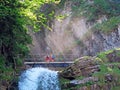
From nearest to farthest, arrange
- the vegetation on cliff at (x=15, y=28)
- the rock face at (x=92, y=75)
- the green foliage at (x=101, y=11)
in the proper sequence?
1. the vegetation on cliff at (x=15, y=28)
2. the rock face at (x=92, y=75)
3. the green foliage at (x=101, y=11)

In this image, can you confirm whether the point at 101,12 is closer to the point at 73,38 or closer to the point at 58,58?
the point at 73,38

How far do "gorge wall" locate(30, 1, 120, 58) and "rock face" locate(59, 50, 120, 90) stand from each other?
844 cm

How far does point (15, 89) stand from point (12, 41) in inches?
114

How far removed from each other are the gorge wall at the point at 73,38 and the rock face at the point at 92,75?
844 cm

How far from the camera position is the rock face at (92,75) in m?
15.6

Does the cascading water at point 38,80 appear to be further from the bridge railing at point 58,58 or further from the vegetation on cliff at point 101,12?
the vegetation on cliff at point 101,12

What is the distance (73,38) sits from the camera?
28.3 m

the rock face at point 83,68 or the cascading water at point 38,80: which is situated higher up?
the rock face at point 83,68

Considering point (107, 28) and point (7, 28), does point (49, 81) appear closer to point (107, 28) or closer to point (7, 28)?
point (7, 28)

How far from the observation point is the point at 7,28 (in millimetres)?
14062

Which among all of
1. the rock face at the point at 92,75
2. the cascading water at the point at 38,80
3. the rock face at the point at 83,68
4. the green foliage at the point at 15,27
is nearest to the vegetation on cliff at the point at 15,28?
the green foliage at the point at 15,27

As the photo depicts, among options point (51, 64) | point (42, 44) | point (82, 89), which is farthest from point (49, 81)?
point (42, 44)

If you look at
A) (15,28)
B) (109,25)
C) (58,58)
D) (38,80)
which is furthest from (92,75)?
(58,58)

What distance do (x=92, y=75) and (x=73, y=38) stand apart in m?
12.5
